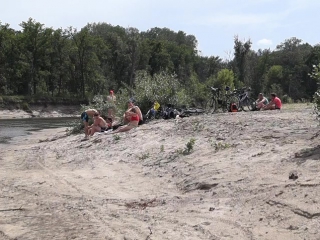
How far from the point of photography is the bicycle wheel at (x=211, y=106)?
18672 millimetres

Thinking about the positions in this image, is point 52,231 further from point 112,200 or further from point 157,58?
point 157,58

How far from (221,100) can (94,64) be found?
54572 millimetres

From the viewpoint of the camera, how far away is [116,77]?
78.9 metres

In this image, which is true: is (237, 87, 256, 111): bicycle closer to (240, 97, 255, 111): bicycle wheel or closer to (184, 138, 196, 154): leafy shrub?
(240, 97, 255, 111): bicycle wheel

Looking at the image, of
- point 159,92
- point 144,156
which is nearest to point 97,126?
point 159,92

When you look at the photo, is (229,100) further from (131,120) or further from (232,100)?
(131,120)

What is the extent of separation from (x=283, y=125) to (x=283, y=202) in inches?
213

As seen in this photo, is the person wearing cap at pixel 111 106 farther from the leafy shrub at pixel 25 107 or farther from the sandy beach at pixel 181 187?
the leafy shrub at pixel 25 107

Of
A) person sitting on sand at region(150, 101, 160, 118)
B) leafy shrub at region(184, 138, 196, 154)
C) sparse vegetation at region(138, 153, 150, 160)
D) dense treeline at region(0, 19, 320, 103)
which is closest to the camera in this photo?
leafy shrub at region(184, 138, 196, 154)

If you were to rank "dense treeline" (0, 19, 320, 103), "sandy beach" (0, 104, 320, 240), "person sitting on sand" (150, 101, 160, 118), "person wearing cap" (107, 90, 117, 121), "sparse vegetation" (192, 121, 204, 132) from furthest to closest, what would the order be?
"dense treeline" (0, 19, 320, 103) → "person wearing cap" (107, 90, 117, 121) → "person sitting on sand" (150, 101, 160, 118) → "sparse vegetation" (192, 121, 204, 132) → "sandy beach" (0, 104, 320, 240)

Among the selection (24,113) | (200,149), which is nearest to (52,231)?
(200,149)

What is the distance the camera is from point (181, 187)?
7957 millimetres

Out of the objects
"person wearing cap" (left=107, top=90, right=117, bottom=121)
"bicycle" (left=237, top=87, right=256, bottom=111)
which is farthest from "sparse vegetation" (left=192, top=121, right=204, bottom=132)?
"person wearing cap" (left=107, top=90, right=117, bottom=121)

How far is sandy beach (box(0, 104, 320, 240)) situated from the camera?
223 inches
